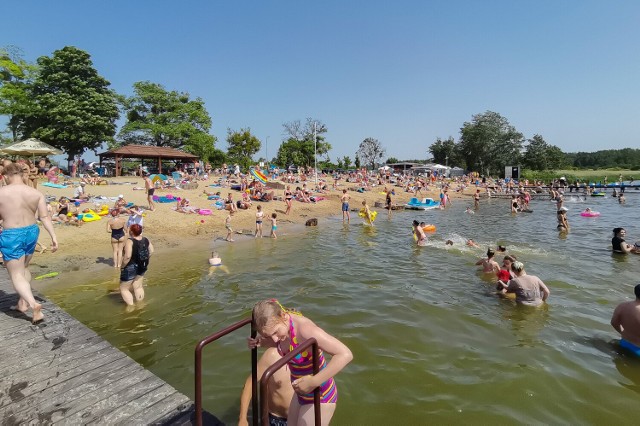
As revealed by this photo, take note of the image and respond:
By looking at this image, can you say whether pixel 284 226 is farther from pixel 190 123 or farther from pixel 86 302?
pixel 190 123

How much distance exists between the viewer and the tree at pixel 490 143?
6419 cm

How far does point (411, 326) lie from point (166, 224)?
42.0ft

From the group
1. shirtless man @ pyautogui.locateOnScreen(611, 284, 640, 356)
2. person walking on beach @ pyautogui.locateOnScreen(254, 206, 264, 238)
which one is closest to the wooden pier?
shirtless man @ pyautogui.locateOnScreen(611, 284, 640, 356)

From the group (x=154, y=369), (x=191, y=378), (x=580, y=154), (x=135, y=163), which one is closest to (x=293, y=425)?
(x=191, y=378)

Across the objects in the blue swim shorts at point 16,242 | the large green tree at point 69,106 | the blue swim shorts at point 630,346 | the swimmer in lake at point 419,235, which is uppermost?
the large green tree at point 69,106

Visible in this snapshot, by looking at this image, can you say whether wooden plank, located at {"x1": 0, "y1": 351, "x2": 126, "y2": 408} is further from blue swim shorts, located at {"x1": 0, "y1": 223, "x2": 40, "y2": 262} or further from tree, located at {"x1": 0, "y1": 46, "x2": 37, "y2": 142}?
tree, located at {"x1": 0, "y1": 46, "x2": 37, "y2": 142}

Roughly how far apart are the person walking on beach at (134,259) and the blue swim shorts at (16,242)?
1951 mm

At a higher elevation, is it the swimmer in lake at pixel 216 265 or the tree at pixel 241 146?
the tree at pixel 241 146

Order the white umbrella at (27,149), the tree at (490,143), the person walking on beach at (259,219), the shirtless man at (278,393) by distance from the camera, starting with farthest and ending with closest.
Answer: the tree at (490,143) < the white umbrella at (27,149) < the person walking on beach at (259,219) < the shirtless man at (278,393)

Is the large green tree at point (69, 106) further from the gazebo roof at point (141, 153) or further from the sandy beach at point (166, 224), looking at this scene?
the sandy beach at point (166, 224)

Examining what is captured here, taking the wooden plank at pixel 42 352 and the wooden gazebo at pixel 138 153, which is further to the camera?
the wooden gazebo at pixel 138 153

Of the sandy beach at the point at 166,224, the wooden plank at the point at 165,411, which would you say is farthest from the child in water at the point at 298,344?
the sandy beach at the point at 166,224

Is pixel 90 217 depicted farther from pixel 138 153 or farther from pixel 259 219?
pixel 138 153

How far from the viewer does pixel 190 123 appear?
43844 millimetres
